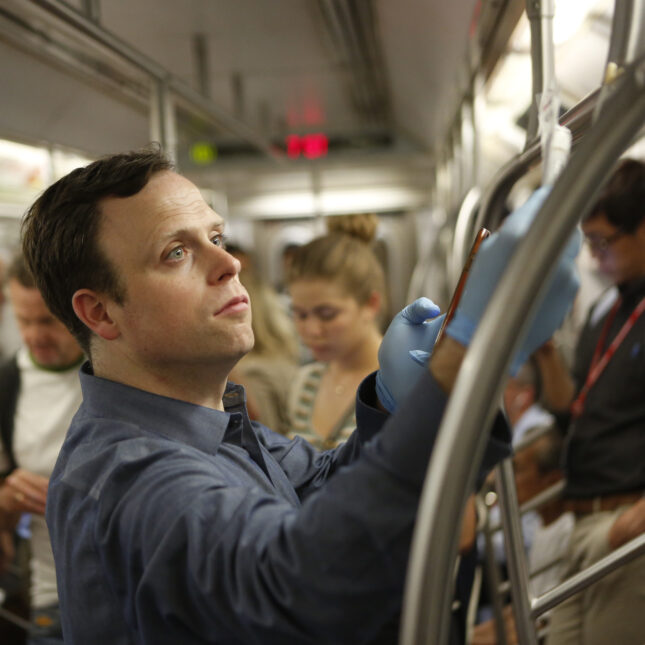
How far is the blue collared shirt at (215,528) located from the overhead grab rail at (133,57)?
0.88 m

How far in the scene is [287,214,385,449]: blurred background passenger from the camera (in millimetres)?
2260

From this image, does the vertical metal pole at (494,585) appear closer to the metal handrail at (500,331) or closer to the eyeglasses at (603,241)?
the eyeglasses at (603,241)

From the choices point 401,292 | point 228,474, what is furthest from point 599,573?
point 401,292

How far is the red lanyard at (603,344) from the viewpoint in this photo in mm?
1987

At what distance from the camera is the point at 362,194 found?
6.97 m

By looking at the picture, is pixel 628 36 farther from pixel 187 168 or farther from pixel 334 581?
pixel 187 168

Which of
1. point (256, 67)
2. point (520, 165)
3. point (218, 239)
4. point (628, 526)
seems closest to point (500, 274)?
point (520, 165)

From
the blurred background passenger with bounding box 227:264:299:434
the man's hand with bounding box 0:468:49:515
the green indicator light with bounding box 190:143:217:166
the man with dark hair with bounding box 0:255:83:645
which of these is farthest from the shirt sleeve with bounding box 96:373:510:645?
the green indicator light with bounding box 190:143:217:166

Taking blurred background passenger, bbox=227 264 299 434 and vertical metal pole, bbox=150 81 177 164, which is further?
blurred background passenger, bbox=227 264 299 434

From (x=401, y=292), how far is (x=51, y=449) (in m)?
5.27

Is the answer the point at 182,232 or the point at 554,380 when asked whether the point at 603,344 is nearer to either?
the point at 554,380

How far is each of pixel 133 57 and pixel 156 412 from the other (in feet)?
4.04

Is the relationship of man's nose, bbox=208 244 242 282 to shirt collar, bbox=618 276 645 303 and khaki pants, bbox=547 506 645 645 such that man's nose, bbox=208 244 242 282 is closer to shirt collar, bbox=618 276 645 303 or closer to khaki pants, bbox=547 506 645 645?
khaki pants, bbox=547 506 645 645

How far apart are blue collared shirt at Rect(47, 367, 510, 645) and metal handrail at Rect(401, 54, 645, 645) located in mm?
82
